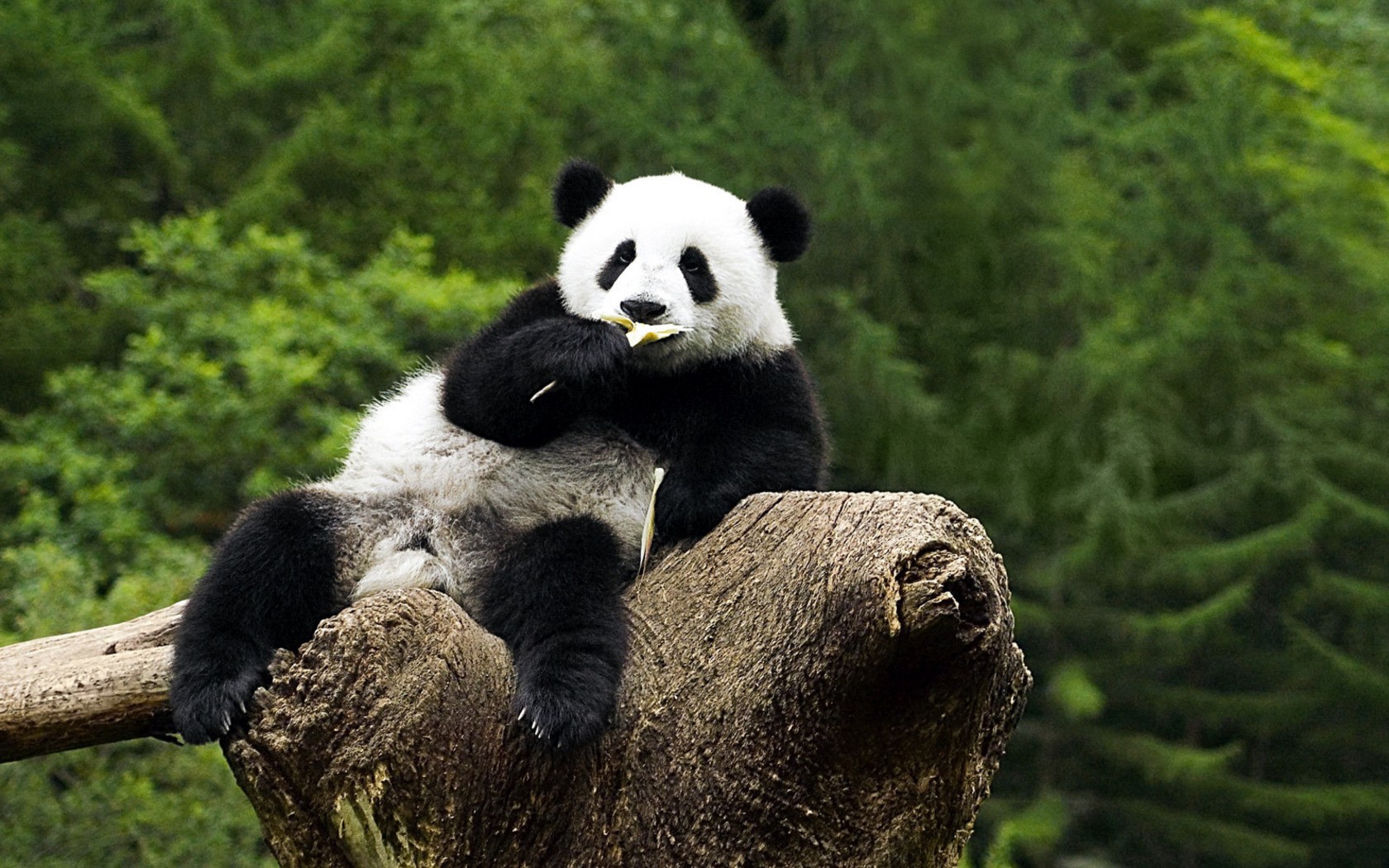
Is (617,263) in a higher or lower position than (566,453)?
higher

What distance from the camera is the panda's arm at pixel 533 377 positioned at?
3611 mm

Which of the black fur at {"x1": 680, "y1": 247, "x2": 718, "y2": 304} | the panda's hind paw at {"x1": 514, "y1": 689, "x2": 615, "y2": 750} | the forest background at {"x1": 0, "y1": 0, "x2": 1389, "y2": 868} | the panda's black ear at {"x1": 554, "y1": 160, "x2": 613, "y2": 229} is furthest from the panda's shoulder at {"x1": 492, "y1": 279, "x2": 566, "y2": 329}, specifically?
the forest background at {"x1": 0, "y1": 0, "x2": 1389, "y2": 868}

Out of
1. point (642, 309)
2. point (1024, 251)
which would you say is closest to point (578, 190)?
point (642, 309)

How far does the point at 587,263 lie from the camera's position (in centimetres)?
416

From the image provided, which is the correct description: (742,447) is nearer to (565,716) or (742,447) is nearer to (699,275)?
(699,275)

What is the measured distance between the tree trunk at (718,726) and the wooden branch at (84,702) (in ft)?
1.66

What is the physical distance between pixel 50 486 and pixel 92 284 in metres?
1.48

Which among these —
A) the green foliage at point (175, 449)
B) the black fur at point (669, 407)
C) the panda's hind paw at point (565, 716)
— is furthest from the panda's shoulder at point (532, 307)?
the green foliage at point (175, 449)

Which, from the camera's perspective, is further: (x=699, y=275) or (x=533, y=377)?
(x=699, y=275)

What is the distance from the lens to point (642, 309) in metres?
3.85

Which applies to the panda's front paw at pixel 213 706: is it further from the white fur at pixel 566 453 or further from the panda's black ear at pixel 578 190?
the panda's black ear at pixel 578 190

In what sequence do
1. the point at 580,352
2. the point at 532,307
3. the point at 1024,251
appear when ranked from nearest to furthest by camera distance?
the point at 580,352, the point at 532,307, the point at 1024,251

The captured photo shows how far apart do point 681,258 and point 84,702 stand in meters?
2.04

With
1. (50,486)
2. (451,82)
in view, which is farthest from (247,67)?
(50,486)
